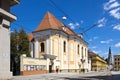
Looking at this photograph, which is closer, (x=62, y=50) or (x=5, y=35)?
(x=5, y=35)

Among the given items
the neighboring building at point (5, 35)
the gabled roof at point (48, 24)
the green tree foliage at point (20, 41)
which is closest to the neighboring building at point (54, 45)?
the gabled roof at point (48, 24)

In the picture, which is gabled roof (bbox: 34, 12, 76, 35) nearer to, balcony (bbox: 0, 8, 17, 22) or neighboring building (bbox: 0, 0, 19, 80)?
balcony (bbox: 0, 8, 17, 22)

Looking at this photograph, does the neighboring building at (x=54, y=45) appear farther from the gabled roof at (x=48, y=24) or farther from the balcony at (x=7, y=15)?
the balcony at (x=7, y=15)

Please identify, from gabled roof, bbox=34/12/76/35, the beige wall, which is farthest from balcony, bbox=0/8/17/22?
gabled roof, bbox=34/12/76/35

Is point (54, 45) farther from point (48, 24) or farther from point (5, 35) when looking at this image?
point (5, 35)

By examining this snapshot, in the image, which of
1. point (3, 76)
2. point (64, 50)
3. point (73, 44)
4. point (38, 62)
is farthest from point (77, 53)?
point (3, 76)

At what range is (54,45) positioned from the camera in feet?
230

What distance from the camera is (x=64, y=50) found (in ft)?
249

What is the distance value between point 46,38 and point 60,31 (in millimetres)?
4856

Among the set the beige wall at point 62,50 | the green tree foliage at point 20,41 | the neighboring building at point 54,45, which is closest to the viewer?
the green tree foliage at point 20,41

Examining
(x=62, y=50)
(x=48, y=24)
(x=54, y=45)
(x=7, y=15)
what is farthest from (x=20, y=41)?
(x=7, y=15)

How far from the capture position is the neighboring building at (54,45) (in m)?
68.9

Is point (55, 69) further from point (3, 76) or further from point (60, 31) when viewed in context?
point (3, 76)

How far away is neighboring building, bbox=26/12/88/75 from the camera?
6894 centimetres
